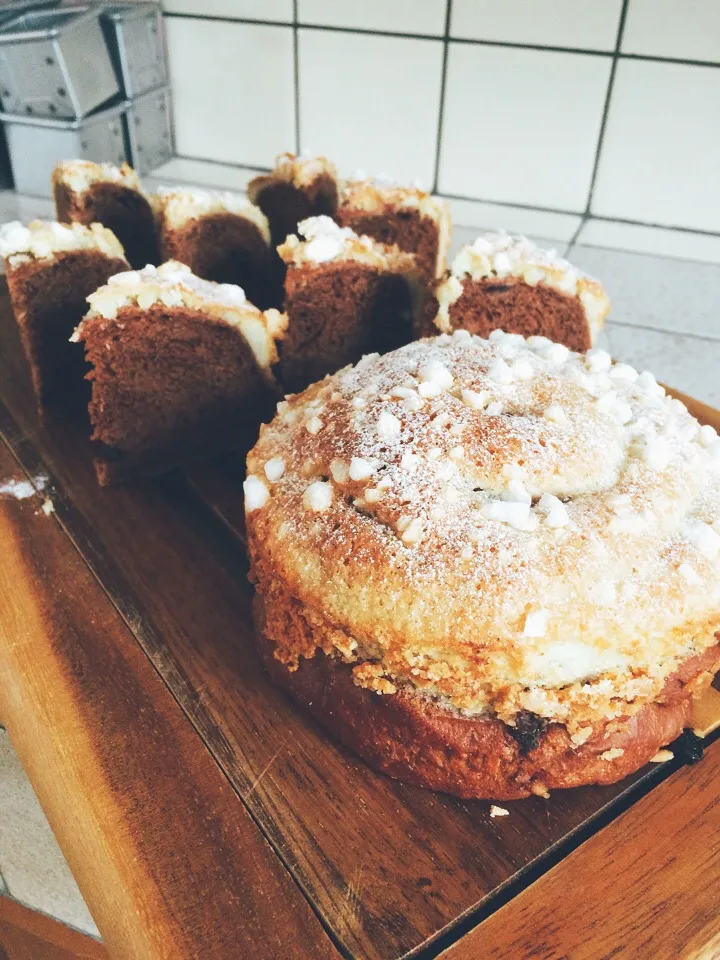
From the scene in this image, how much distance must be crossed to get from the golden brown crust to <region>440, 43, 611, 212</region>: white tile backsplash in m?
1.70

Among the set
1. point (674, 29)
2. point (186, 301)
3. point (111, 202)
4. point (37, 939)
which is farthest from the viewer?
point (674, 29)

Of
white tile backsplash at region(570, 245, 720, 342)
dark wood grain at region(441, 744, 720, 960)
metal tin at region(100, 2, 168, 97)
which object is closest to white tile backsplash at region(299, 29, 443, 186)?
metal tin at region(100, 2, 168, 97)

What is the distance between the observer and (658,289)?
2217 millimetres

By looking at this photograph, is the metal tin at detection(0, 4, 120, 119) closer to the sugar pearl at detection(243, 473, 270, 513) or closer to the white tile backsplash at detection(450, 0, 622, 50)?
the white tile backsplash at detection(450, 0, 622, 50)

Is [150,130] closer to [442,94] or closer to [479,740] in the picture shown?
[442,94]

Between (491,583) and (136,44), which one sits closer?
(491,583)

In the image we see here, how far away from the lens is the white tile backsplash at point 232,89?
2424mm

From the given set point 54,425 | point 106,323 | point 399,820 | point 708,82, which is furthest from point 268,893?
point 708,82

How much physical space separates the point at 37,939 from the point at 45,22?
2.26 m

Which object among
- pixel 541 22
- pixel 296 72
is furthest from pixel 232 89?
pixel 541 22

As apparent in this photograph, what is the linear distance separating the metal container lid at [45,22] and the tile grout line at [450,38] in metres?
0.29

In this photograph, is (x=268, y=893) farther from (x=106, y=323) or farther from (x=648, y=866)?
(x=106, y=323)

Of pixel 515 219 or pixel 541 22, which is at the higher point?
pixel 541 22

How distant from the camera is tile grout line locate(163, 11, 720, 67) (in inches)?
79.3
